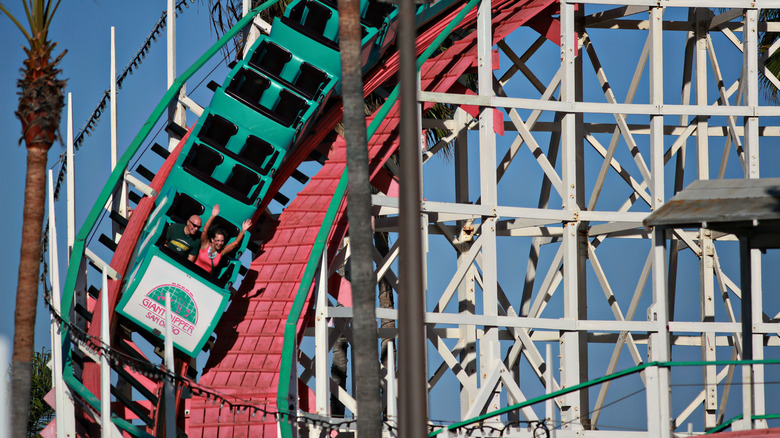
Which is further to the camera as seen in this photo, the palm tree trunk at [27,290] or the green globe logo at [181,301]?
the green globe logo at [181,301]

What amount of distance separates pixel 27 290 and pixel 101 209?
3754 millimetres

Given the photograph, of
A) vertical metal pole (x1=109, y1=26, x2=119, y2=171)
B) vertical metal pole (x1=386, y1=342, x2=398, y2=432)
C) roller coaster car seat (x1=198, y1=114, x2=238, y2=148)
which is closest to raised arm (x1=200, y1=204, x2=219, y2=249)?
roller coaster car seat (x1=198, y1=114, x2=238, y2=148)

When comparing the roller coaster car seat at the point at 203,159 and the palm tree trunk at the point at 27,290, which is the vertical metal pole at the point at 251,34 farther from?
the palm tree trunk at the point at 27,290

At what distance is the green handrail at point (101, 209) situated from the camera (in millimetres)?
12492

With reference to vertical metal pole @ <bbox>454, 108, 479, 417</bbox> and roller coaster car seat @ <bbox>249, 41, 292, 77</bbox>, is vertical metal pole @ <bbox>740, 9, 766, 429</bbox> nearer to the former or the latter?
vertical metal pole @ <bbox>454, 108, 479, 417</bbox>

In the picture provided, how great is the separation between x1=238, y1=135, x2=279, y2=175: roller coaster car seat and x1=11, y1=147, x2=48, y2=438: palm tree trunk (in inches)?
150

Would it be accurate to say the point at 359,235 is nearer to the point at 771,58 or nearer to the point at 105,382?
the point at 105,382

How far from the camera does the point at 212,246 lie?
13297mm

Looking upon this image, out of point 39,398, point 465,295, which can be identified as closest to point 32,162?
point 465,295

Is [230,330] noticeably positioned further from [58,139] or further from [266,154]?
[58,139]

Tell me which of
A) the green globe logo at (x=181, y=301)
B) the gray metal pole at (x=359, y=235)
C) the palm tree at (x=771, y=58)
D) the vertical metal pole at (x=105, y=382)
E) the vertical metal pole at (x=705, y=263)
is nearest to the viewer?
the gray metal pole at (x=359, y=235)

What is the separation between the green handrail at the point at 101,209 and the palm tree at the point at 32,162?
Answer: 8.65ft

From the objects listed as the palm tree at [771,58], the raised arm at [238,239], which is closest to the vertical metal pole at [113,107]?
the raised arm at [238,239]

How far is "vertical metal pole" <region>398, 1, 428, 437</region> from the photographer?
8.12m
